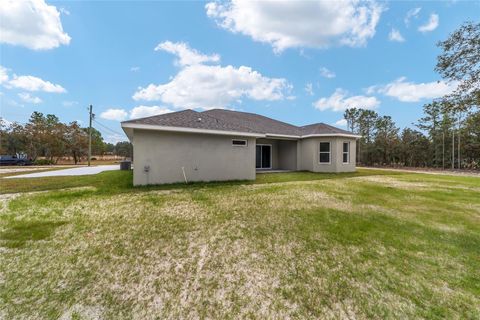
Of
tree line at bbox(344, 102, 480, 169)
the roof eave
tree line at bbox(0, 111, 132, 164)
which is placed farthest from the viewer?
tree line at bbox(0, 111, 132, 164)

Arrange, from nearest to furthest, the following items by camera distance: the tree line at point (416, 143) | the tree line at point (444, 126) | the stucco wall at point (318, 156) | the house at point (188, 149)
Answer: the tree line at point (444, 126), the house at point (188, 149), the stucco wall at point (318, 156), the tree line at point (416, 143)

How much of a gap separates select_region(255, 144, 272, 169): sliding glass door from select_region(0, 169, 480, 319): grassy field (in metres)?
8.87

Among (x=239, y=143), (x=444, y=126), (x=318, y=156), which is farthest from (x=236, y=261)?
(x=444, y=126)

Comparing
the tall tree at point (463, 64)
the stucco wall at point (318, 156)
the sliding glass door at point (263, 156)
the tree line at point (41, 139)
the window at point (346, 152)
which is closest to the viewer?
the tall tree at point (463, 64)

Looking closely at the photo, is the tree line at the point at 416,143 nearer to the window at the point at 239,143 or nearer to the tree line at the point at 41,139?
the window at the point at 239,143

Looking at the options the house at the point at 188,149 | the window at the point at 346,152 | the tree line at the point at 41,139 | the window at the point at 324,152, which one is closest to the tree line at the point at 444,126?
the window at the point at 346,152

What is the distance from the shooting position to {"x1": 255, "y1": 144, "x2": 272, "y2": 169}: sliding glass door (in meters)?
14.5

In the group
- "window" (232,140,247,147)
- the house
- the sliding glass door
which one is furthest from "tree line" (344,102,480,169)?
the house

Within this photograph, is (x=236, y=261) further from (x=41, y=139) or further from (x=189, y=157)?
(x=41, y=139)

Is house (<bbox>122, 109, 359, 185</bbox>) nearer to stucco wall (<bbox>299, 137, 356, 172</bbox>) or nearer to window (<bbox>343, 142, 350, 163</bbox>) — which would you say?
stucco wall (<bbox>299, 137, 356, 172</bbox>)

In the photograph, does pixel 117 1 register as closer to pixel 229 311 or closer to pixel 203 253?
pixel 203 253

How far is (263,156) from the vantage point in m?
14.8

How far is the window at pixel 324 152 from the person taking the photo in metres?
14.0

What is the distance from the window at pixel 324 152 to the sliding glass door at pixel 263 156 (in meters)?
3.51
